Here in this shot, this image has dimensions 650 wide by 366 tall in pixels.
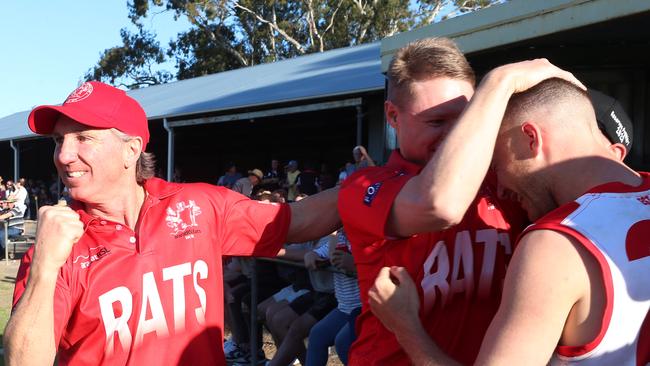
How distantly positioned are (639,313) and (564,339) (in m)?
0.18

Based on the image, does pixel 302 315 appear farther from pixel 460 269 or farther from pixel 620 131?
pixel 460 269

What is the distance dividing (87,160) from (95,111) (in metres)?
0.17

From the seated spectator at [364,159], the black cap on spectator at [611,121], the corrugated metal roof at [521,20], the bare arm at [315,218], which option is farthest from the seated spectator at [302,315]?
the black cap on spectator at [611,121]

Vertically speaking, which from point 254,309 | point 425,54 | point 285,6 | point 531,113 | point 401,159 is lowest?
point 254,309

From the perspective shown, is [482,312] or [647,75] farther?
[647,75]

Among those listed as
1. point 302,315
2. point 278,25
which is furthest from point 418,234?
point 278,25

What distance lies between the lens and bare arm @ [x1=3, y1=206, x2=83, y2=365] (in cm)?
197

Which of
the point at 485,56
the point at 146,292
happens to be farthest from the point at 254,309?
the point at 146,292

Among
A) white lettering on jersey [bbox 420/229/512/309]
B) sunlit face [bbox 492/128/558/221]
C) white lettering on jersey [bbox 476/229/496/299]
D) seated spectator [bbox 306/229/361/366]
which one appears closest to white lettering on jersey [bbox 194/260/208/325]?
white lettering on jersey [bbox 420/229/512/309]

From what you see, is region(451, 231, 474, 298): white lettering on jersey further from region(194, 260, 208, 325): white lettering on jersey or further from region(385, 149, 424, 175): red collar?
region(194, 260, 208, 325): white lettering on jersey

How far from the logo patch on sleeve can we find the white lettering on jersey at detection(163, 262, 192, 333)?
32.6 inches

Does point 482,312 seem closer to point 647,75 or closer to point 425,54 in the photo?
point 425,54

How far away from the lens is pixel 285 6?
35.5 m

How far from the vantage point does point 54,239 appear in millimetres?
2004
